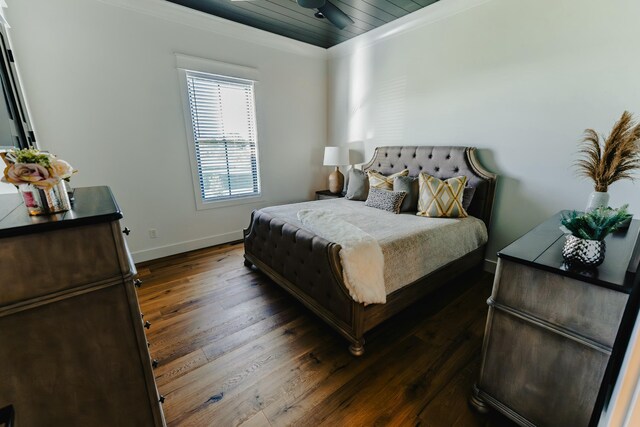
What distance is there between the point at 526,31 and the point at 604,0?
1.53ft

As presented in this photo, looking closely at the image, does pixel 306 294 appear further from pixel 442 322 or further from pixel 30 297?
pixel 30 297

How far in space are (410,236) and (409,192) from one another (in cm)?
96

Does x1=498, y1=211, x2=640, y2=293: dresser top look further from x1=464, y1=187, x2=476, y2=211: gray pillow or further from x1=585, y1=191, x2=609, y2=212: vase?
x1=464, y1=187, x2=476, y2=211: gray pillow

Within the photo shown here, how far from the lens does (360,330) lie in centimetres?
170

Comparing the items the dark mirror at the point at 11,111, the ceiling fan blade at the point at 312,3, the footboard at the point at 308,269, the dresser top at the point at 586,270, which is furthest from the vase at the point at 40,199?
the ceiling fan blade at the point at 312,3

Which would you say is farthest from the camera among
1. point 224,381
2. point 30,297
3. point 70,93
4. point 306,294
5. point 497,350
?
point 70,93

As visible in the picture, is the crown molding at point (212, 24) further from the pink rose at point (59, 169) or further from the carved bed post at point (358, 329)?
the carved bed post at point (358, 329)

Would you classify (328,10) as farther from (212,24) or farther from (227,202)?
(227,202)

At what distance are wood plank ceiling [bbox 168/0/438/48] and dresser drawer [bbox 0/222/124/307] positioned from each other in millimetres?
2878

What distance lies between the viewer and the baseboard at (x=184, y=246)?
3.10 m

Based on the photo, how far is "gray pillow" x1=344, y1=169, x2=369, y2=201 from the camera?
10.8 ft

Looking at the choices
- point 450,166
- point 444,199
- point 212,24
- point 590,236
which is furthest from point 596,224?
point 212,24

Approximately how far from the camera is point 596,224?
1.07 m

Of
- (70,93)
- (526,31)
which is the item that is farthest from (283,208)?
(526,31)
